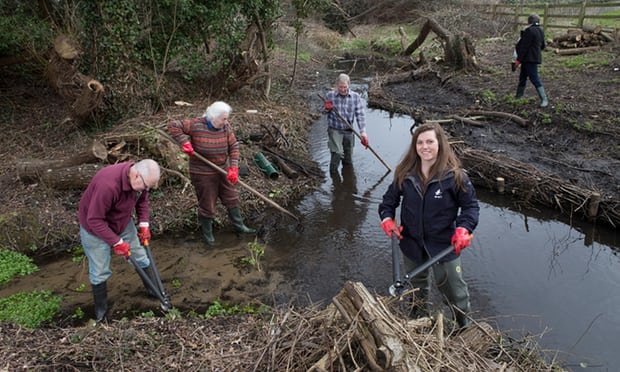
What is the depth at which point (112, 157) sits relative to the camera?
7.16 meters

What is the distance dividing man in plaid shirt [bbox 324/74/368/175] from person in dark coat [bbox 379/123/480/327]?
4201 mm

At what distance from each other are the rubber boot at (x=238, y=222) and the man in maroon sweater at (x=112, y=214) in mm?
1714

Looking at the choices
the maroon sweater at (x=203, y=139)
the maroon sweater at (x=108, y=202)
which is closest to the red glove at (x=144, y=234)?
the maroon sweater at (x=108, y=202)

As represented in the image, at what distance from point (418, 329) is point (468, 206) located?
110 cm

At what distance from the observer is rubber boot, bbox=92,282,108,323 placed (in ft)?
15.2

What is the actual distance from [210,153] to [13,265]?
283 centimetres

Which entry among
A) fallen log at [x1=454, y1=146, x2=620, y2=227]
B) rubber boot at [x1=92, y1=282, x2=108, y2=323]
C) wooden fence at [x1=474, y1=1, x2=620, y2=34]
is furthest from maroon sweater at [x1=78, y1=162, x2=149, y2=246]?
wooden fence at [x1=474, y1=1, x2=620, y2=34]

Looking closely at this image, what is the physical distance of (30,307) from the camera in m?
4.82

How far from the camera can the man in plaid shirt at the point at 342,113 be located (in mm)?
7914

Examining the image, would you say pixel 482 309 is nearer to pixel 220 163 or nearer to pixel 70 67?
pixel 220 163

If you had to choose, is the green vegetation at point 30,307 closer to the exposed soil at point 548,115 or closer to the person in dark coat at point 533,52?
the exposed soil at point 548,115

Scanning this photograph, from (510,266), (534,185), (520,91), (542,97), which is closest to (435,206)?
(510,266)

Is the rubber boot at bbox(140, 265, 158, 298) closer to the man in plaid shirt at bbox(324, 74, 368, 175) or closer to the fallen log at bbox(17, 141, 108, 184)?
the fallen log at bbox(17, 141, 108, 184)

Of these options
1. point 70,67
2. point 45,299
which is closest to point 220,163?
point 45,299
